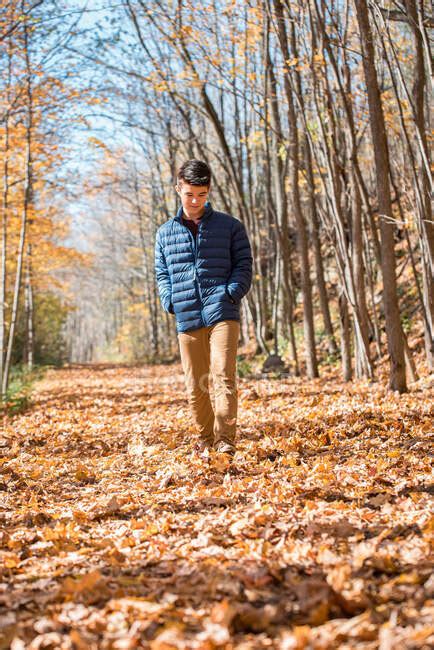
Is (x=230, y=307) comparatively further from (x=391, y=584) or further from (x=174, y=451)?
(x=391, y=584)

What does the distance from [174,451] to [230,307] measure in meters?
1.55

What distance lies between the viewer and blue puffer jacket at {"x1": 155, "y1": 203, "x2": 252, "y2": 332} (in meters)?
4.66

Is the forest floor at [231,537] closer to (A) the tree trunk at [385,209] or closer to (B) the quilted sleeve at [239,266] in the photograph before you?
(A) the tree trunk at [385,209]

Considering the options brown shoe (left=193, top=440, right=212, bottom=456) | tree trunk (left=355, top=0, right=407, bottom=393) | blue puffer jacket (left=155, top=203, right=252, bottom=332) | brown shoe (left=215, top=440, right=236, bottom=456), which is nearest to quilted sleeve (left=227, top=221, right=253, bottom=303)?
blue puffer jacket (left=155, top=203, right=252, bottom=332)

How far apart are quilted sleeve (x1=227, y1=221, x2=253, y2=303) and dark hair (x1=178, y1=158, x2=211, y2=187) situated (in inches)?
18.5

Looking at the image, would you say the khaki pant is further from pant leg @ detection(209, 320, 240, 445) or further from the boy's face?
the boy's face

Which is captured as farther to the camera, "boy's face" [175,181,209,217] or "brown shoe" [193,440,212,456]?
"brown shoe" [193,440,212,456]

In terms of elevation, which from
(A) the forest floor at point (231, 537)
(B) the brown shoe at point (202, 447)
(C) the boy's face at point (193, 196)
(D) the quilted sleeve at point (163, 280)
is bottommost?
(A) the forest floor at point (231, 537)

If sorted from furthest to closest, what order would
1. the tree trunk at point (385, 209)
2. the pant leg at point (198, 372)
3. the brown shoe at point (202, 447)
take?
the tree trunk at point (385, 209), the brown shoe at point (202, 447), the pant leg at point (198, 372)

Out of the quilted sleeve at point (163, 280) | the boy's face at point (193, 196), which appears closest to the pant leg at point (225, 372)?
the quilted sleeve at point (163, 280)

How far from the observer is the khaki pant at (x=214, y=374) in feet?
15.3

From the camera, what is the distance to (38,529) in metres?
3.39

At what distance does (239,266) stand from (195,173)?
2.59 ft

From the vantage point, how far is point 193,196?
459cm
